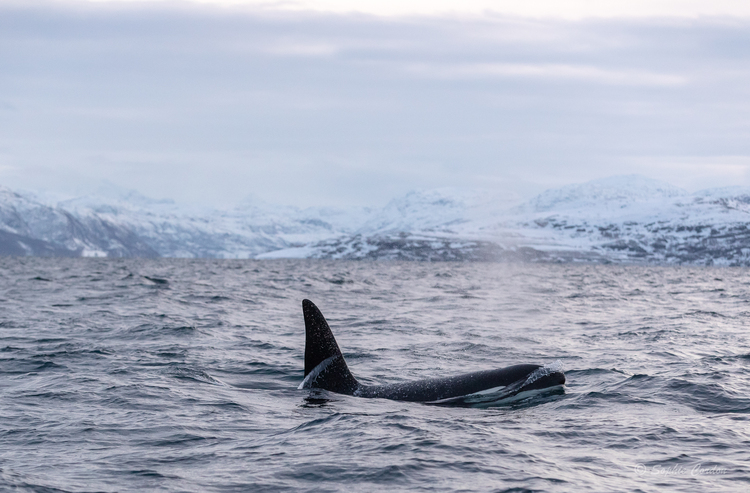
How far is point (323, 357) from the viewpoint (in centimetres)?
1672

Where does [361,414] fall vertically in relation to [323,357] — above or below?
below

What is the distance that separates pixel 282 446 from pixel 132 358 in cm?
1124

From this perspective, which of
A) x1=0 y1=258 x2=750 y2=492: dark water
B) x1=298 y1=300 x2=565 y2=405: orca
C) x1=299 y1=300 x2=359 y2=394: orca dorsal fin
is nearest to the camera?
x1=0 y1=258 x2=750 y2=492: dark water

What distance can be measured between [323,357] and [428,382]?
2.49 metres

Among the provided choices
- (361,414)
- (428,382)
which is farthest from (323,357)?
(361,414)

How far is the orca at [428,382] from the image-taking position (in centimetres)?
1542

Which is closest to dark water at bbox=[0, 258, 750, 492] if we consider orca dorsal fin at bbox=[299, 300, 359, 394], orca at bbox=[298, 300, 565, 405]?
orca at bbox=[298, 300, 565, 405]

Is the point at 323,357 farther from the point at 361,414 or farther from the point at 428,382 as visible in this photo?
the point at 361,414

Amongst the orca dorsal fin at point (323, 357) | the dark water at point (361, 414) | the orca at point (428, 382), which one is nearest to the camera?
the dark water at point (361, 414)

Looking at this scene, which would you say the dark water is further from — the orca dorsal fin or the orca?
the orca dorsal fin

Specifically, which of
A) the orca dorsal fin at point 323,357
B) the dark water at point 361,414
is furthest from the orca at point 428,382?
the dark water at point 361,414

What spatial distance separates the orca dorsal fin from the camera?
16.4 metres

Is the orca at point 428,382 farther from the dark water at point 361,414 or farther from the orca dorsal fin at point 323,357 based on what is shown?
the dark water at point 361,414

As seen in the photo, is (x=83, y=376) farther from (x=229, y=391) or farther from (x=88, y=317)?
(x=88, y=317)
